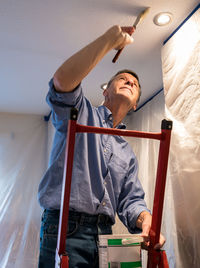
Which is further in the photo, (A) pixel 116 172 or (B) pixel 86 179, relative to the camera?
(A) pixel 116 172

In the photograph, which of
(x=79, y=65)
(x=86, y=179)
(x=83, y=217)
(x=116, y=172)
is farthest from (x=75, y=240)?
(x=79, y=65)

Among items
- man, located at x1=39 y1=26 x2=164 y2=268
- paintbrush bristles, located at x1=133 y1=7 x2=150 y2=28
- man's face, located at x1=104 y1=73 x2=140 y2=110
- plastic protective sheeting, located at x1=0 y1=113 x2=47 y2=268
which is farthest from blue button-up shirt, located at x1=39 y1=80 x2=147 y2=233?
plastic protective sheeting, located at x1=0 y1=113 x2=47 y2=268

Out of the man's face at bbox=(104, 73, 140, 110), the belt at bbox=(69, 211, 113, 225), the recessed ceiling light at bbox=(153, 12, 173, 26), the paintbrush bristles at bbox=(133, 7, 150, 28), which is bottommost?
the belt at bbox=(69, 211, 113, 225)

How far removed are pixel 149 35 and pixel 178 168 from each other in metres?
0.73

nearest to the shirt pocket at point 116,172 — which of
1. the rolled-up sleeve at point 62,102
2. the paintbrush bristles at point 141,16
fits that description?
the rolled-up sleeve at point 62,102

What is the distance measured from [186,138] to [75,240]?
0.63 meters

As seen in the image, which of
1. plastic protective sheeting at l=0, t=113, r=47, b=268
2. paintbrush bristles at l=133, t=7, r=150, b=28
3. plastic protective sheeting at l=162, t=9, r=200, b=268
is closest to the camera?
plastic protective sheeting at l=162, t=9, r=200, b=268

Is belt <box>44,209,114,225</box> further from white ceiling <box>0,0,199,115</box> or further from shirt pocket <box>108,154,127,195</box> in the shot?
white ceiling <box>0,0,199,115</box>

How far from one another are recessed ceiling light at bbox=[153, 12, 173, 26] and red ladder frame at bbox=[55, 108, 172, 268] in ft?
2.37

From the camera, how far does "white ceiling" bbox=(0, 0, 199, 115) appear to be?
3.89 feet

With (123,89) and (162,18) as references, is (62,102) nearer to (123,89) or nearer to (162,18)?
(123,89)

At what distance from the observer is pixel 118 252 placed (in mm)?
755

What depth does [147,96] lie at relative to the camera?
2.00 metres

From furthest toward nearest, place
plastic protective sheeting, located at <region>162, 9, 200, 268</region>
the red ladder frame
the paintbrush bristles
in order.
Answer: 1. the paintbrush bristles
2. plastic protective sheeting, located at <region>162, 9, 200, 268</region>
3. the red ladder frame
